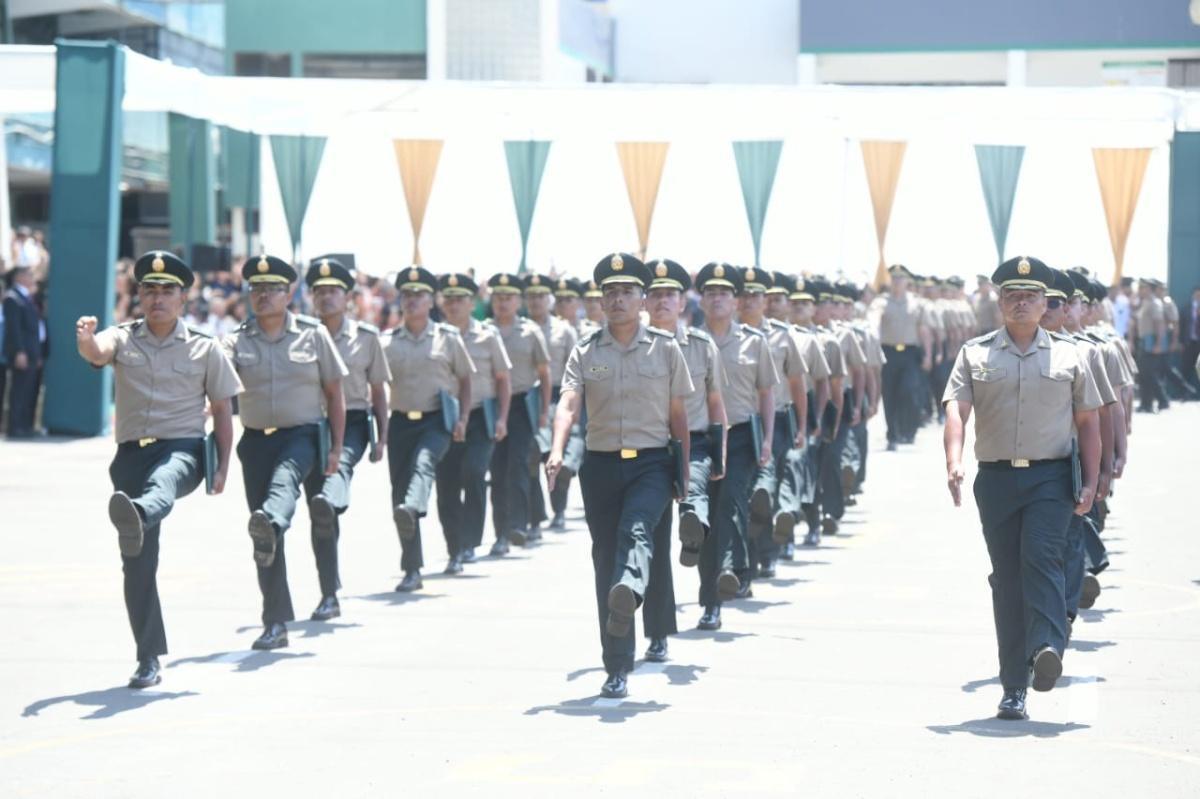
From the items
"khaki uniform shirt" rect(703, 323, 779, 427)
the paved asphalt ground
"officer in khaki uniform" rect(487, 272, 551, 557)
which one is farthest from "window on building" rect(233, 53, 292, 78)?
"khaki uniform shirt" rect(703, 323, 779, 427)

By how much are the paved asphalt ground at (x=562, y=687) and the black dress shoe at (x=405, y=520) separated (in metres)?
0.39

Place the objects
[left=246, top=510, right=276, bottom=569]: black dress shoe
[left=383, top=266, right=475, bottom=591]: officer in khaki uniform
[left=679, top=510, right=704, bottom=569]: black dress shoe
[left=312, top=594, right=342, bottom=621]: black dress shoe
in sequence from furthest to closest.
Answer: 1. [left=383, top=266, right=475, bottom=591]: officer in khaki uniform
2. [left=312, top=594, right=342, bottom=621]: black dress shoe
3. [left=246, top=510, right=276, bottom=569]: black dress shoe
4. [left=679, top=510, right=704, bottom=569]: black dress shoe

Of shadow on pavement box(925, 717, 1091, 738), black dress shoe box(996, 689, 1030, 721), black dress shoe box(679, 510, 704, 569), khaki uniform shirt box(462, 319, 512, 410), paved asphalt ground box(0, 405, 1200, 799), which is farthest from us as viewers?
khaki uniform shirt box(462, 319, 512, 410)

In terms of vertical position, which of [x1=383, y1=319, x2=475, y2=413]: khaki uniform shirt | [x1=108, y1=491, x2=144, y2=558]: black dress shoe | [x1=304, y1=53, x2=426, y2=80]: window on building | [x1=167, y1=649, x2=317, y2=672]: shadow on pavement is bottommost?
[x1=167, y1=649, x2=317, y2=672]: shadow on pavement

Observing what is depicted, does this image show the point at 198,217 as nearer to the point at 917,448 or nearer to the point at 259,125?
the point at 259,125

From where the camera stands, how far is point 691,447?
38.0 ft

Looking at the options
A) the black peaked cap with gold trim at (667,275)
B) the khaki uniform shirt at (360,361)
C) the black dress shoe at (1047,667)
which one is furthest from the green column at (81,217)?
the black dress shoe at (1047,667)

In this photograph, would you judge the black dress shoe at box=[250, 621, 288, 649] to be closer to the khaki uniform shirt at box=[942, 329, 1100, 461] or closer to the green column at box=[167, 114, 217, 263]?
the khaki uniform shirt at box=[942, 329, 1100, 461]

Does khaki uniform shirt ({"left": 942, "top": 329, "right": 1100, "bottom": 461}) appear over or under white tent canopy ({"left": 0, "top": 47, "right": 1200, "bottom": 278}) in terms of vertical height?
under

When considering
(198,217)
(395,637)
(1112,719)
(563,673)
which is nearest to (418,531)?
(395,637)

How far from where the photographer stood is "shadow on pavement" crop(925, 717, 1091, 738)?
8.65 meters

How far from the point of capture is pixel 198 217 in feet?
124

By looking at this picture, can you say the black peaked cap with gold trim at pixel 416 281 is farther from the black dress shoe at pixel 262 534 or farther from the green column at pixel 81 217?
the green column at pixel 81 217

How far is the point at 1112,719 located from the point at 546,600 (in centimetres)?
459
